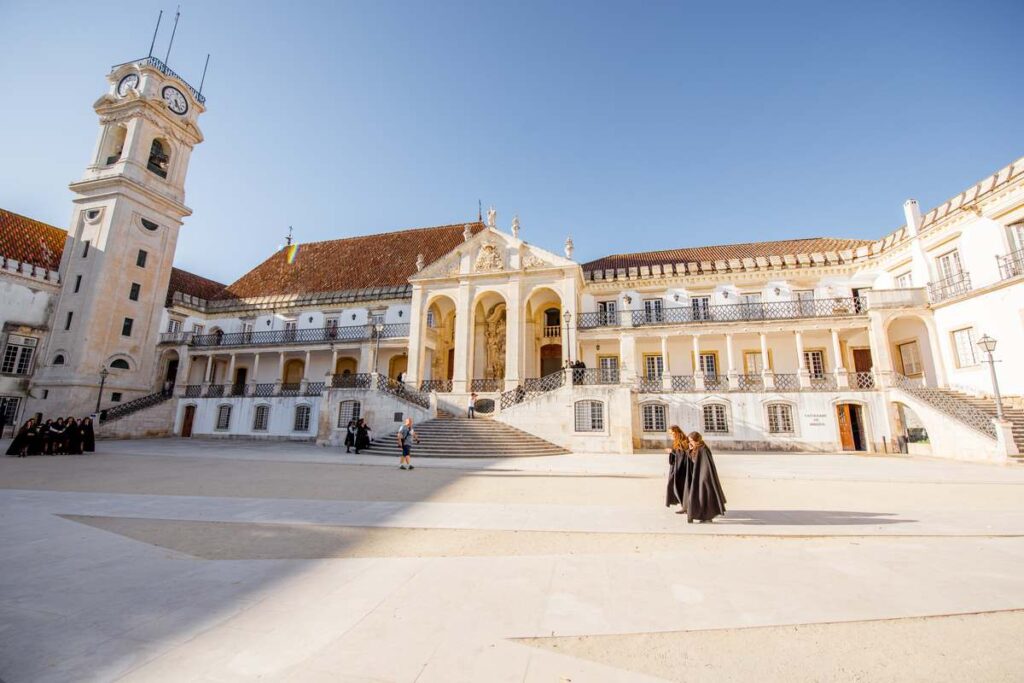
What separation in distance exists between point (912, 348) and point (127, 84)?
4886 cm

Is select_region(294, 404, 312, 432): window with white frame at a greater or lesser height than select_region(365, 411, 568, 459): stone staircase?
greater

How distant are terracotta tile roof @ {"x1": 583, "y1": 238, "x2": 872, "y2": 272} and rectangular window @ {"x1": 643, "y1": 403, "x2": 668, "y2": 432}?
32.1ft

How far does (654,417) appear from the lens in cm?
2064

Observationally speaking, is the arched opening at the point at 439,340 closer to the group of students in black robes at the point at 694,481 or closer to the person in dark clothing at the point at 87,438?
the person in dark clothing at the point at 87,438

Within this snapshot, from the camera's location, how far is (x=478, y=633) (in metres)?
2.88

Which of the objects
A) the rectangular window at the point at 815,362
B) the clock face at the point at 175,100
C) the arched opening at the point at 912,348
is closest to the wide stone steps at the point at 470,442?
the rectangular window at the point at 815,362

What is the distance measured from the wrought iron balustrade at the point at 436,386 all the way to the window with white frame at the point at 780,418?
1558 centimetres

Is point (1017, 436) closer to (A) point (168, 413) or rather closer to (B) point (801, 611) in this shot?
(B) point (801, 611)

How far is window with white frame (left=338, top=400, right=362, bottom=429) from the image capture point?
20375 mm

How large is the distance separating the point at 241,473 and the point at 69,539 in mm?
6357

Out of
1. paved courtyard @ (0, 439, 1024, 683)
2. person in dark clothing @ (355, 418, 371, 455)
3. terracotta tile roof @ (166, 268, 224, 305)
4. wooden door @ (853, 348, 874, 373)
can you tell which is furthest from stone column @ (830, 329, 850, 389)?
terracotta tile roof @ (166, 268, 224, 305)

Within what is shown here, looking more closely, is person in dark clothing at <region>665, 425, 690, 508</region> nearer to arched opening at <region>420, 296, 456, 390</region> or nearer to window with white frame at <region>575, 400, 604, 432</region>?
window with white frame at <region>575, 400, 604, 432</region>

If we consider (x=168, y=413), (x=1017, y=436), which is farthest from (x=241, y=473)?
(x=1017, y=436)

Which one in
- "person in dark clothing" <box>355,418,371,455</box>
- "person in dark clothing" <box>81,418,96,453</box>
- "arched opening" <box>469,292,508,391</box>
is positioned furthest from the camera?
"arched opening" <box>469,292,508,391</box>
